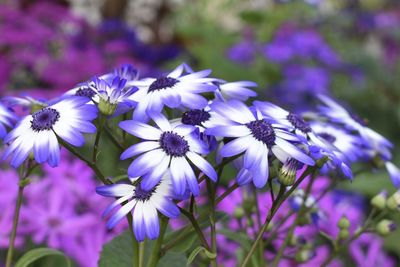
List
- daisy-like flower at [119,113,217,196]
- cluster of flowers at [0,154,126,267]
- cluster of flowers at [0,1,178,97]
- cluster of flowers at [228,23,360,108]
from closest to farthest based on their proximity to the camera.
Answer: daisy-like flower at [119,113,217,196] < cluster of flowers at [0,154,126,267] < cluster of flowers at [0,1,178,97] < cluster of flowers at [228,23,360,108]

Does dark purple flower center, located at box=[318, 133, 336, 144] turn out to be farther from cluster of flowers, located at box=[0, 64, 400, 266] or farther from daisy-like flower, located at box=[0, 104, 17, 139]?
daisy-like flower, located at box=[0, 104, 17, 139]

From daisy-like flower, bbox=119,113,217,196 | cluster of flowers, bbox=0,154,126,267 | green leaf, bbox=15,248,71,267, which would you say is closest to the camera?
daisy-like flower, bbox=119,113,217,196

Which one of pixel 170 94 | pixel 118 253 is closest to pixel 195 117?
pixel 170 94

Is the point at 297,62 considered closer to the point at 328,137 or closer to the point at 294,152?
the point at 328,137

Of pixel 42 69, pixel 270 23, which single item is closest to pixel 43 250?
pixel 42 69

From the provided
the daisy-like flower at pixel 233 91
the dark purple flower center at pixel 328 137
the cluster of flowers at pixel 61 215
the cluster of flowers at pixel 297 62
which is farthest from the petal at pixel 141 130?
the cluster of flowers at pixel 297 62

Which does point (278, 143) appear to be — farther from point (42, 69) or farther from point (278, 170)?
point (42, 69)

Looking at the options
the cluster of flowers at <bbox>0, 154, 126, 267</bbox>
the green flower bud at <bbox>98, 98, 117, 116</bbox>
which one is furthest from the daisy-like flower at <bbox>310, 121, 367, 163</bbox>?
the cluster of flowers at <bbox>0, 154, 126, 267</bbox>
